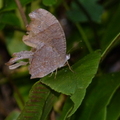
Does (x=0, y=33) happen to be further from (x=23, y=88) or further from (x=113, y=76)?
(x=113, y=76)

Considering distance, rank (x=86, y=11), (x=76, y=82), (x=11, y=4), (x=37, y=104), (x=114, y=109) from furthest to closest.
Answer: (x=86, y=11), (x=11, y=4), (x=114, y=109), (x=37, y=104), (x=76, y=82)

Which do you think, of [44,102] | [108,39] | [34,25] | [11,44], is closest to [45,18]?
[34,25]

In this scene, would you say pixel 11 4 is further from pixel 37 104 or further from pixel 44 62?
pixel 37 104

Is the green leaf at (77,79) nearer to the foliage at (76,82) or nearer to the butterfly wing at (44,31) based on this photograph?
the foliage at (76,82)

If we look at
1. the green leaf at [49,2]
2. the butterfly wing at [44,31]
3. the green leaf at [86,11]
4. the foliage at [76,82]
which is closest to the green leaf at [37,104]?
the foliage at [76,82]

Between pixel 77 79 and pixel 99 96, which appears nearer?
pixel 77 79

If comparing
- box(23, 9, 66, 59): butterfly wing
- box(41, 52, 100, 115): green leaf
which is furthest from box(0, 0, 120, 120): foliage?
box(23, 9, 66, 59): butterfly wing

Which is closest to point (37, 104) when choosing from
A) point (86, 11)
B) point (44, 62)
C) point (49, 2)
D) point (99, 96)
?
point (44, 62)
